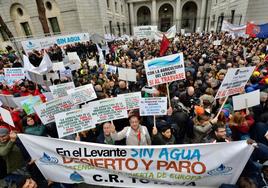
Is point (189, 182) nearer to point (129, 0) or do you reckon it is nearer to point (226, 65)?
point (226, 65)

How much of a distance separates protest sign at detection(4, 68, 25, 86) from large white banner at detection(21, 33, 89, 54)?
209 inches

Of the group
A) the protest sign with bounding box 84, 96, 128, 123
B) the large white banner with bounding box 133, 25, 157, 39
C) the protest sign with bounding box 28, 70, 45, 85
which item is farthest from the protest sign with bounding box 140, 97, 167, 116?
the large white banner with bounding box 133, 25, 157, 39

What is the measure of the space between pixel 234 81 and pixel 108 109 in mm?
2704

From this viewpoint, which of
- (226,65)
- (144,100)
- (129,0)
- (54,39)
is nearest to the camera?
(144,100)

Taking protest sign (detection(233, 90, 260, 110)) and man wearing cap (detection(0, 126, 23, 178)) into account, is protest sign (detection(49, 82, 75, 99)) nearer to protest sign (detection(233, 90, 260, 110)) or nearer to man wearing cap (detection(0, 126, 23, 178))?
man wearing cap (detection(0, 126, 23, 178))

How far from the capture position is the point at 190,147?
2.56 meters

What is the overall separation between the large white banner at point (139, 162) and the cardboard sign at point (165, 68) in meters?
1.97

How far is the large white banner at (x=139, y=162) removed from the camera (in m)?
2.56

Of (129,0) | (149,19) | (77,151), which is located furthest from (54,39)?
(149,19)

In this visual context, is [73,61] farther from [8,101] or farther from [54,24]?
[54,24]

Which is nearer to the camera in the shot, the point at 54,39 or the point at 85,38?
the point at 54,39

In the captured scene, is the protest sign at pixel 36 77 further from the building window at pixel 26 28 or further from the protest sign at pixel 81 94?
the building window at pixel 26 28

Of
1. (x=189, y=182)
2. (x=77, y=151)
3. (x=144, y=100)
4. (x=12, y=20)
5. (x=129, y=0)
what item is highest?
(x=129, y=0)

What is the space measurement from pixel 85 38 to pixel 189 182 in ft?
48.8
